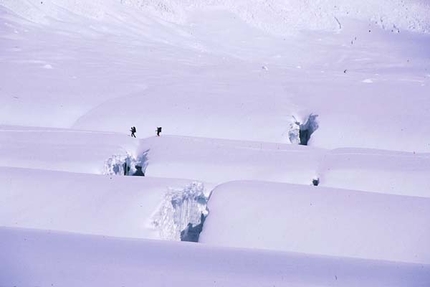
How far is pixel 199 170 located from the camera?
4055 millimetres

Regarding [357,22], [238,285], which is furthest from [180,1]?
[238,285]

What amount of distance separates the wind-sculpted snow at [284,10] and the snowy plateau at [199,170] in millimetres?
1477

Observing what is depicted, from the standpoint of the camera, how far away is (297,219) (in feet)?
10.2

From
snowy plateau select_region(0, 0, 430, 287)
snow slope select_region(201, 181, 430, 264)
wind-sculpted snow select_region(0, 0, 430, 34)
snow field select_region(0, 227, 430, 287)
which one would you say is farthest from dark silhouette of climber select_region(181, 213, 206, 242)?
wind-sculpted snow select_region(0, 0, 430, 34)

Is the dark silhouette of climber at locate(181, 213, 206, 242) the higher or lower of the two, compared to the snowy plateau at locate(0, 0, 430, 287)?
lower

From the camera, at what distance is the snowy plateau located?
2611 mm

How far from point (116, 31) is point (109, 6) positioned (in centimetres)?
127

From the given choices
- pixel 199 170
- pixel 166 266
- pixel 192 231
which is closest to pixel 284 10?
pixel 199 170

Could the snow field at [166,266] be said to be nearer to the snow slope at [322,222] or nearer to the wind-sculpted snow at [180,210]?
the snow slope at [322,222]

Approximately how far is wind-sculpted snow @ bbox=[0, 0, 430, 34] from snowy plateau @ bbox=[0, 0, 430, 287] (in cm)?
148

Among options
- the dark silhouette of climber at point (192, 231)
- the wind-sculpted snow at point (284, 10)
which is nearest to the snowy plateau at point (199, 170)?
the dark silhouette of climber at point (192, 231)

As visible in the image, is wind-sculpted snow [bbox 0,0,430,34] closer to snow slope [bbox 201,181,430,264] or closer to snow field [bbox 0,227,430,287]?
snow slope [bbox 201,181,430,264]

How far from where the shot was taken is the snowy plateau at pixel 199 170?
2611mm

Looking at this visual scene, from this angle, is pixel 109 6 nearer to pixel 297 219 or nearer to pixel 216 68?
pixel 216 68
